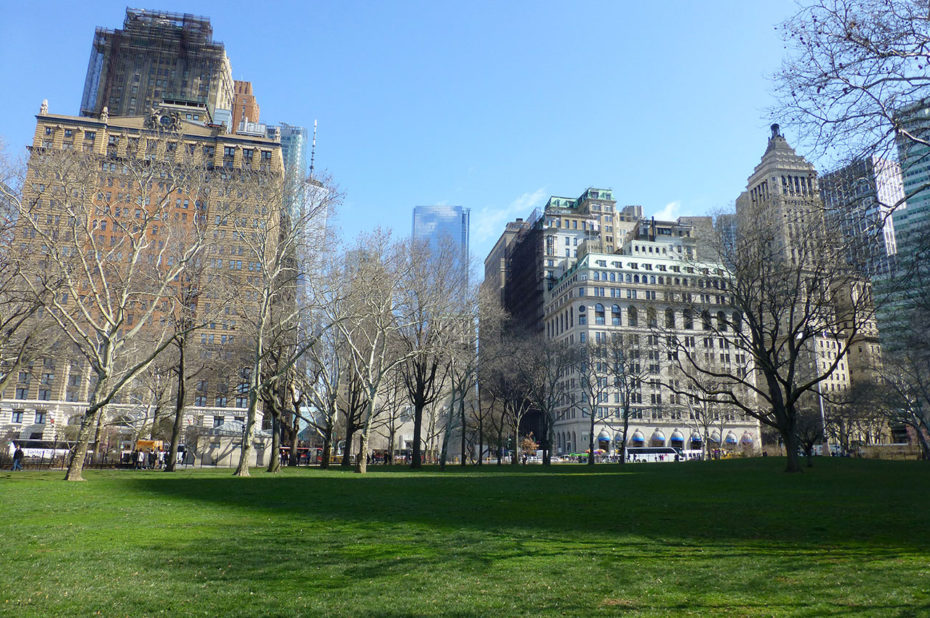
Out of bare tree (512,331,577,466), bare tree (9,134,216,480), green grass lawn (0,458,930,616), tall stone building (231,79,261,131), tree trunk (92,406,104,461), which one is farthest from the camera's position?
tall stone building (231,79,261,131)

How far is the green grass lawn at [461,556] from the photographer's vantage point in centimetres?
622

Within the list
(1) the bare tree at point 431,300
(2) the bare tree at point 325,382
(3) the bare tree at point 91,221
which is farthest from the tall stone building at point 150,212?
(1) the bare tree at point 431,300

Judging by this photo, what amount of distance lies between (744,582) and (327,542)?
6088 millimetres

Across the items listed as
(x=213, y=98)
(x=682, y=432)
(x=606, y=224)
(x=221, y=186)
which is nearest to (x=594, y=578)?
(x=221, y=186)

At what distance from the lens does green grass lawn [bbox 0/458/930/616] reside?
20.4ft

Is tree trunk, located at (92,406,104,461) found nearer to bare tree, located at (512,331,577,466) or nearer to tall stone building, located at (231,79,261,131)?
bare tree, located at (512,331,577,466)

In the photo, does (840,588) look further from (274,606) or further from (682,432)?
(682,432)

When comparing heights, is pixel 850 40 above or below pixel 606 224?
below

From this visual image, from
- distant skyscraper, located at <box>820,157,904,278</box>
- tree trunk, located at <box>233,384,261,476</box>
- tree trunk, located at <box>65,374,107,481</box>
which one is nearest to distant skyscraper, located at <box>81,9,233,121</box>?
Answer: tree trunk, located at <box>233,384,261,476</box>

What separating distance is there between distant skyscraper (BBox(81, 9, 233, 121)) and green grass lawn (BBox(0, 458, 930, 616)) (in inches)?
6241

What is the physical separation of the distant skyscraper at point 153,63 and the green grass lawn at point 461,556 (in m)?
159

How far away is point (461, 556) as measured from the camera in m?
8.55

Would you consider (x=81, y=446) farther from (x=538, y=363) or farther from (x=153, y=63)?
(x=153, y=63)

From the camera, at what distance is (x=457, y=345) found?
42375 millimetres
